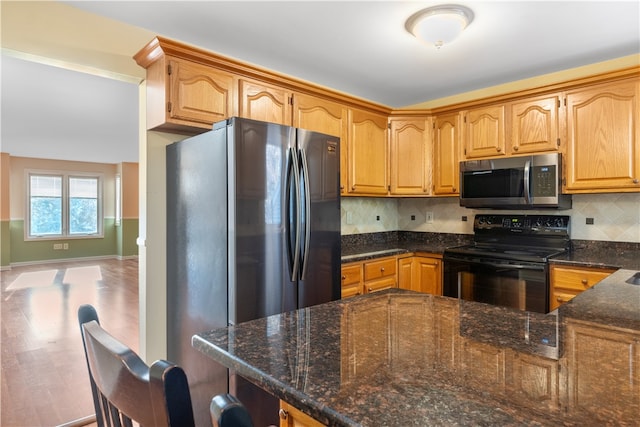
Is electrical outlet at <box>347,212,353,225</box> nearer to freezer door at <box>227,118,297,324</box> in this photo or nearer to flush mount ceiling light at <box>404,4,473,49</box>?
freezer door at <box>227,118,297,324</box>

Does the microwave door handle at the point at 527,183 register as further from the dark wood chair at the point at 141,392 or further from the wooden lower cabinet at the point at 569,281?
the dark wood chair at the point at 141,392

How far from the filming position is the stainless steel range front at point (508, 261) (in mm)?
2684

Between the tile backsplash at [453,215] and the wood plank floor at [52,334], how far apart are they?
245 cm

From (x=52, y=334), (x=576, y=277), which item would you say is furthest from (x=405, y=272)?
(x=52, y=334)

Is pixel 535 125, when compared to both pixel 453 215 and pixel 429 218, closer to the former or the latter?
pixel 453 215

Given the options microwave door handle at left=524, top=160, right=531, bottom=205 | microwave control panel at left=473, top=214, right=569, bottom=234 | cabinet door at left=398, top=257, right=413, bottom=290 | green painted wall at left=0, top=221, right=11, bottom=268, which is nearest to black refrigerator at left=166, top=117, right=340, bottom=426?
cabinet door at left=398, top=257, right=413, bottom=290

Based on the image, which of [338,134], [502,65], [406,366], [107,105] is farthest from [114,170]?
Answer: [406,366]

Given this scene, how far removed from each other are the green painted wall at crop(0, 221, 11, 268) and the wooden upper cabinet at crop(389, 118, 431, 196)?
26.9 feet

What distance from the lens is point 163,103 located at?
223cm

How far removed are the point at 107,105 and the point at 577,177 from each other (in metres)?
4.89

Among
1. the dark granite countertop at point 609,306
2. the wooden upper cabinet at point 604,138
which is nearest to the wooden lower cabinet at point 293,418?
the dark granite countertop at point 609,306

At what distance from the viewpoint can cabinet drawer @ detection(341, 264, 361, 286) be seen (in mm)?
2871

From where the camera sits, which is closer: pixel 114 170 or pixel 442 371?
pixel 442 371

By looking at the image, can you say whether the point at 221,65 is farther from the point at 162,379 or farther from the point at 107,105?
the point at 107,105
